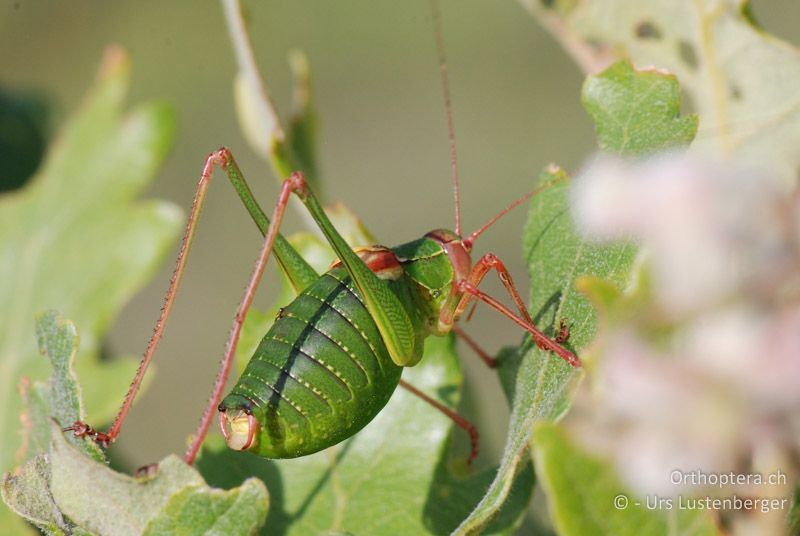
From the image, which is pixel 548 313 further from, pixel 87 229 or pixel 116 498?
pixel 87 229

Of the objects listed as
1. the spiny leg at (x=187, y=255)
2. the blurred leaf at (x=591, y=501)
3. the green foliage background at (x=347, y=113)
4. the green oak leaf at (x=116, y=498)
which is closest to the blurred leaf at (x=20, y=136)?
the spiny leg at (x=187, y=255)

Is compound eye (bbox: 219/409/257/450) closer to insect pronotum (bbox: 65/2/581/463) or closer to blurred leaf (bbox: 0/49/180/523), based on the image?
insect pronotum (bbox: 65/2/581/463)

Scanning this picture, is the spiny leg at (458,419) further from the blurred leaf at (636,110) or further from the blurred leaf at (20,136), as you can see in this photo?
the blurred leaf at (20,136)

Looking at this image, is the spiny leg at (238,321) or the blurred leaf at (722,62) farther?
the blurred leaf at (722,62)

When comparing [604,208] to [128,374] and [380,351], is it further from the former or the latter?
[128,374]

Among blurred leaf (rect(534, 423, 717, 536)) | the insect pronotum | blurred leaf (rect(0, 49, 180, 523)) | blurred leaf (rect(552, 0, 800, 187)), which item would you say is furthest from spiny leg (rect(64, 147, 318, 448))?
blurred leaf (rect(534, 423, 717, 536))

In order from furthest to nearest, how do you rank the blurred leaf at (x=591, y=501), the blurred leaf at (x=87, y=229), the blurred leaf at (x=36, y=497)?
the blurred leaf at (x=87, y=229)
the blurred leaf at (x=36, y=497)
the blurred leaf at (x=591, y=501)
